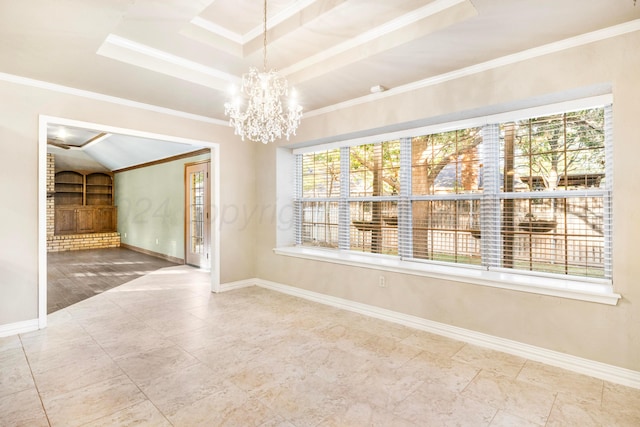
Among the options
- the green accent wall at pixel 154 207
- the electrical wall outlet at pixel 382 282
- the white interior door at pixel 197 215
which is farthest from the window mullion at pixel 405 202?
the green accent wall at pixel 154 207

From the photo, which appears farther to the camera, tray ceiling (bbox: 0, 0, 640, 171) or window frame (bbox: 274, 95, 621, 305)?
window frame (bbox: 274, 95, 621, 305)

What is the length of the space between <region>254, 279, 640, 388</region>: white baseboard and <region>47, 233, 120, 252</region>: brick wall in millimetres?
8850

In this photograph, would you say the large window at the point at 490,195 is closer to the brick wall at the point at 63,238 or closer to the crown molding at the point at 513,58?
the crown molding at the point at 513,58

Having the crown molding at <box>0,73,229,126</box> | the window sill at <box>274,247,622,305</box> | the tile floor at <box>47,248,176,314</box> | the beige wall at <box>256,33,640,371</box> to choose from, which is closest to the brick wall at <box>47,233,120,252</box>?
the tile floor at <box>47,248,176,314</box>

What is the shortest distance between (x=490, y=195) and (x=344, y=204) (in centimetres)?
187

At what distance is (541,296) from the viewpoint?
2.75 m

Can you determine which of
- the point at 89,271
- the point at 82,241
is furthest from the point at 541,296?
the point at 82,241

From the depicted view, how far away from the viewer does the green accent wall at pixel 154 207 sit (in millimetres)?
7719

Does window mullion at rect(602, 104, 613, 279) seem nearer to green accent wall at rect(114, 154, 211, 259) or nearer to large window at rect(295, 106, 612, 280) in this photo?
large window at rect(295, 106, 612, 280)

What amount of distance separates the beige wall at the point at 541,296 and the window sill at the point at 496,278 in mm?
60

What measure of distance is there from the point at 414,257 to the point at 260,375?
2.20 metres

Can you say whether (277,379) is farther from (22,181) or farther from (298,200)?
(22,181)

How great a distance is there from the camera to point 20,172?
131 inches

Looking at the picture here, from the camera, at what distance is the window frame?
8.73 feet
